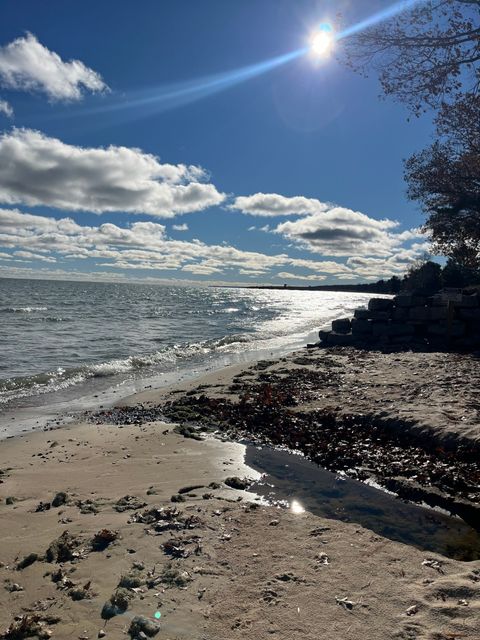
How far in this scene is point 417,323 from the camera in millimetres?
22875

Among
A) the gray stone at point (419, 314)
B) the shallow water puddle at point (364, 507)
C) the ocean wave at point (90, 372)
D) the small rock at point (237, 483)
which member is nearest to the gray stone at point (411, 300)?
the gray stone at point (419, 314)

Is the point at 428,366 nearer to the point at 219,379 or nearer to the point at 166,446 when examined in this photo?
the point at 219,379

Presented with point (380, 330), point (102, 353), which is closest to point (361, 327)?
point (380, 330)

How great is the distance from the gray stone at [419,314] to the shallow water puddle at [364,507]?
17.1 m

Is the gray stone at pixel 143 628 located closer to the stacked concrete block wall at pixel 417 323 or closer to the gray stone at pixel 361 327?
the stacked concrete block wall at pixel 417 323

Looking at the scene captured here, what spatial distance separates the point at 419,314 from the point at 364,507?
18584mm

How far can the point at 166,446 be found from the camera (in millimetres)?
8727

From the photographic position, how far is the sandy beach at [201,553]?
3639mm

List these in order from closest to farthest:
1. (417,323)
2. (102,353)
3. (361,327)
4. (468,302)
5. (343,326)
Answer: (468,302), (102,353), (417,323), (361,327), (343,326)

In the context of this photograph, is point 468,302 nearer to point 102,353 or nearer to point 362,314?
point 362,314

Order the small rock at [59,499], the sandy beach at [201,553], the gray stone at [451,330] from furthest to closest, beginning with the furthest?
the gray stone at [451,330], the small rock at [59,499], the sandy beach at [201,553]

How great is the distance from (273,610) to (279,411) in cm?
738

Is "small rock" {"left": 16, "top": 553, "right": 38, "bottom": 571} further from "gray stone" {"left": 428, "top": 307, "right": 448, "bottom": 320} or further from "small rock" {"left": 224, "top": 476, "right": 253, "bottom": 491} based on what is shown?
"gray stone" {"left": 428, "top": 307, "right": 448, "bottom": 320}

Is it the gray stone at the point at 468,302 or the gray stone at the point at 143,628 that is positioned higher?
the gray stone at the point at 468,302
